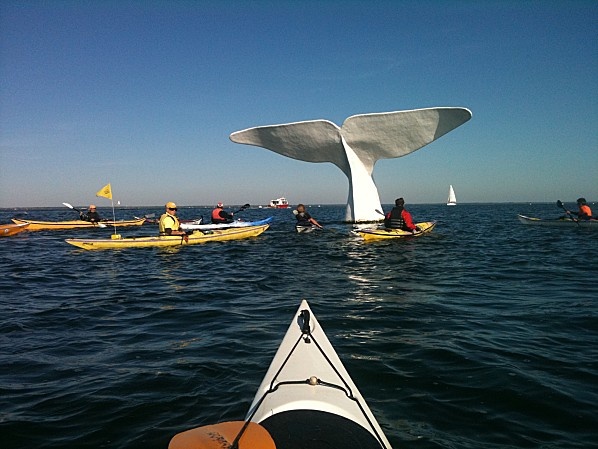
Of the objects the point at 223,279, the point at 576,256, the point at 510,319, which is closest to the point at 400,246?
the point at 576,256

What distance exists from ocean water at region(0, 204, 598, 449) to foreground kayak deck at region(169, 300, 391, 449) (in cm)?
56

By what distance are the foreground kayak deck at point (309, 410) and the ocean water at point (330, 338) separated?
1.83 feet

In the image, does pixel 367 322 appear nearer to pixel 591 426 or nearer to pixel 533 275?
pixel 591 426

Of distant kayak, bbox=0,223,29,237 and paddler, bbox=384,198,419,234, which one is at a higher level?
paddler, bbox=384,198,419,234

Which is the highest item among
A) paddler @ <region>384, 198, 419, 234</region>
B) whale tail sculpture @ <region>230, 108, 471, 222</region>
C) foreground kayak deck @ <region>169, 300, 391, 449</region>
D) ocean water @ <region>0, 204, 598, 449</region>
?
whale tail sculpture @ <region>230, 108, 471, 222</region>

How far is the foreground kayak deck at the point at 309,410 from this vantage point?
2.19 metres

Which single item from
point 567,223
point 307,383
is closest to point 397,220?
point 567,223

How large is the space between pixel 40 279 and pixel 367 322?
8291mm

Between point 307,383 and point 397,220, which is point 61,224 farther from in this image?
point 307,383

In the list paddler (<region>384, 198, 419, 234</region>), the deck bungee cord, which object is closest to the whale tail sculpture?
paddler (<region>384, 198, 419, 234</region>)

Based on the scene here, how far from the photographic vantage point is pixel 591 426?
3074mm

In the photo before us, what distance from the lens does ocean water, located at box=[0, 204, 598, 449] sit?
124 inches

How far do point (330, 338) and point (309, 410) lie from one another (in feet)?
8.48

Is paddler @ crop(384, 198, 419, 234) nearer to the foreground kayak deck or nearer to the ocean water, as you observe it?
the ocean water
